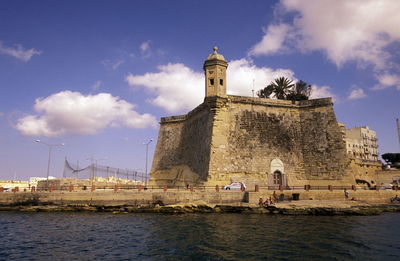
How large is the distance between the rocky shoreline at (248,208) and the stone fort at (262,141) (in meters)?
4.52

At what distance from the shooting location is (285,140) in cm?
3388

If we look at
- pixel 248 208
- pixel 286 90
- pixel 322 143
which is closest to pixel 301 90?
pixel 286 90

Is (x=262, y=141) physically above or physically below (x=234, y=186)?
above

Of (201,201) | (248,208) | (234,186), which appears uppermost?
(234,186)

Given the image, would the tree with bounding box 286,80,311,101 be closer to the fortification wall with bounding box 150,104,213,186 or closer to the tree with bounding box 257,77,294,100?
the tree with bounding box 257,77,294,100

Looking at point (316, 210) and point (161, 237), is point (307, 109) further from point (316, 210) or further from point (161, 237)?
point (161, 237)

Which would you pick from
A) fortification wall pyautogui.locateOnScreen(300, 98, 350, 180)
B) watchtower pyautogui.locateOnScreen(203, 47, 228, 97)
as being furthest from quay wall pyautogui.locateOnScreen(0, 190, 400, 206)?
watchtower pyautogui.locateOnScreen(203, 47, 228, 97)

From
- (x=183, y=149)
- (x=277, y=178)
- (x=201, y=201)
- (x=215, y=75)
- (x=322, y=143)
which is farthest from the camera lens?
(x=183, y=149)

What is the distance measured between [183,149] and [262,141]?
38.2ft

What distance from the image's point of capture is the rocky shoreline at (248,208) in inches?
944

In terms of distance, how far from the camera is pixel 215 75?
103 feet

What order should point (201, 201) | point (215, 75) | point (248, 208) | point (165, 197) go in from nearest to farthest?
point (248, 208) < point (201, 201) < point (165, 197) < point (215, 75)

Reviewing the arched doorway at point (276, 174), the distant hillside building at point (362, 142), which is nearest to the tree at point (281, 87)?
the arched doorway at point (276, 174)

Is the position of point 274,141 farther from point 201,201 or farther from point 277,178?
point 201,201
